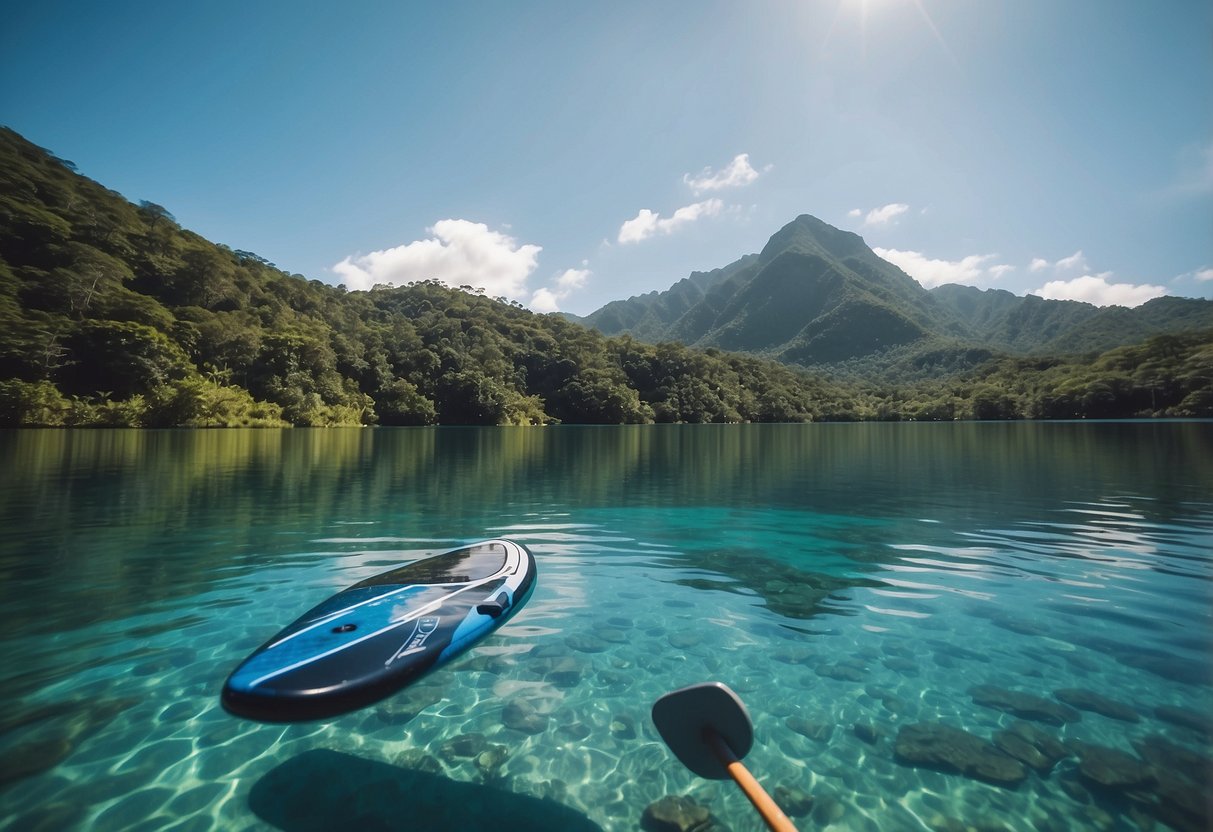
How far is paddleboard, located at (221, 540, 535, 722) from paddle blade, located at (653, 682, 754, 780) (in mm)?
1756

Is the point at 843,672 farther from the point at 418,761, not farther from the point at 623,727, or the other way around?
the point at 418,761

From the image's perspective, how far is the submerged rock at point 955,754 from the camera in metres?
3.50

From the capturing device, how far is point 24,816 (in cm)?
291

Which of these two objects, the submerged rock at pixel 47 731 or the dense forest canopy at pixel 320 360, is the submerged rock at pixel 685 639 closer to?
the submerged rock at pixel 47 731

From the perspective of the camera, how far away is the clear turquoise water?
3.27 metres

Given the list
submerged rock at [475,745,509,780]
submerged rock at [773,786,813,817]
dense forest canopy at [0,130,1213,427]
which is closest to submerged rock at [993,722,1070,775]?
submerged rock at [773,786,813,817]

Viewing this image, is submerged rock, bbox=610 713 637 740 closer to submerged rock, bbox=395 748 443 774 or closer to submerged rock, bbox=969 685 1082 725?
submerged rock, bbox=395 748 443 774

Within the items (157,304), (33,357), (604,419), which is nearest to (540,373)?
(604,419)

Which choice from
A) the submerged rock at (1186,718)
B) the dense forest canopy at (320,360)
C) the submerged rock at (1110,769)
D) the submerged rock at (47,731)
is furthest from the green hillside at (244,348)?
the submerged rock at (1186,718)

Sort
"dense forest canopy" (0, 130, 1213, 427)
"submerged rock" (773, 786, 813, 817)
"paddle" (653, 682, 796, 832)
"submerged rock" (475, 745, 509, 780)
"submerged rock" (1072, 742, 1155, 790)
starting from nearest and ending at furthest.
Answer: "paddle" (653, 682, 796, 832) → "submerged rock" (773, 786, 813, 817) → "submerged rock" (1072, 742, 1155, 790) → "submerged rock" (475, 745, 509, 780) → "dense forest canopy" (0, 130, 1213, 427)

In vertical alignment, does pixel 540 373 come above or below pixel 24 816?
above

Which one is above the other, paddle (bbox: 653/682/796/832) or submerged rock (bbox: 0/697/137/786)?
paddle (bbox: 653/682/796/832)

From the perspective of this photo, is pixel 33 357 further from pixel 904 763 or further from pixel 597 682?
pixel 904 763

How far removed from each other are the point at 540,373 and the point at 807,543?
87982 millimetres
